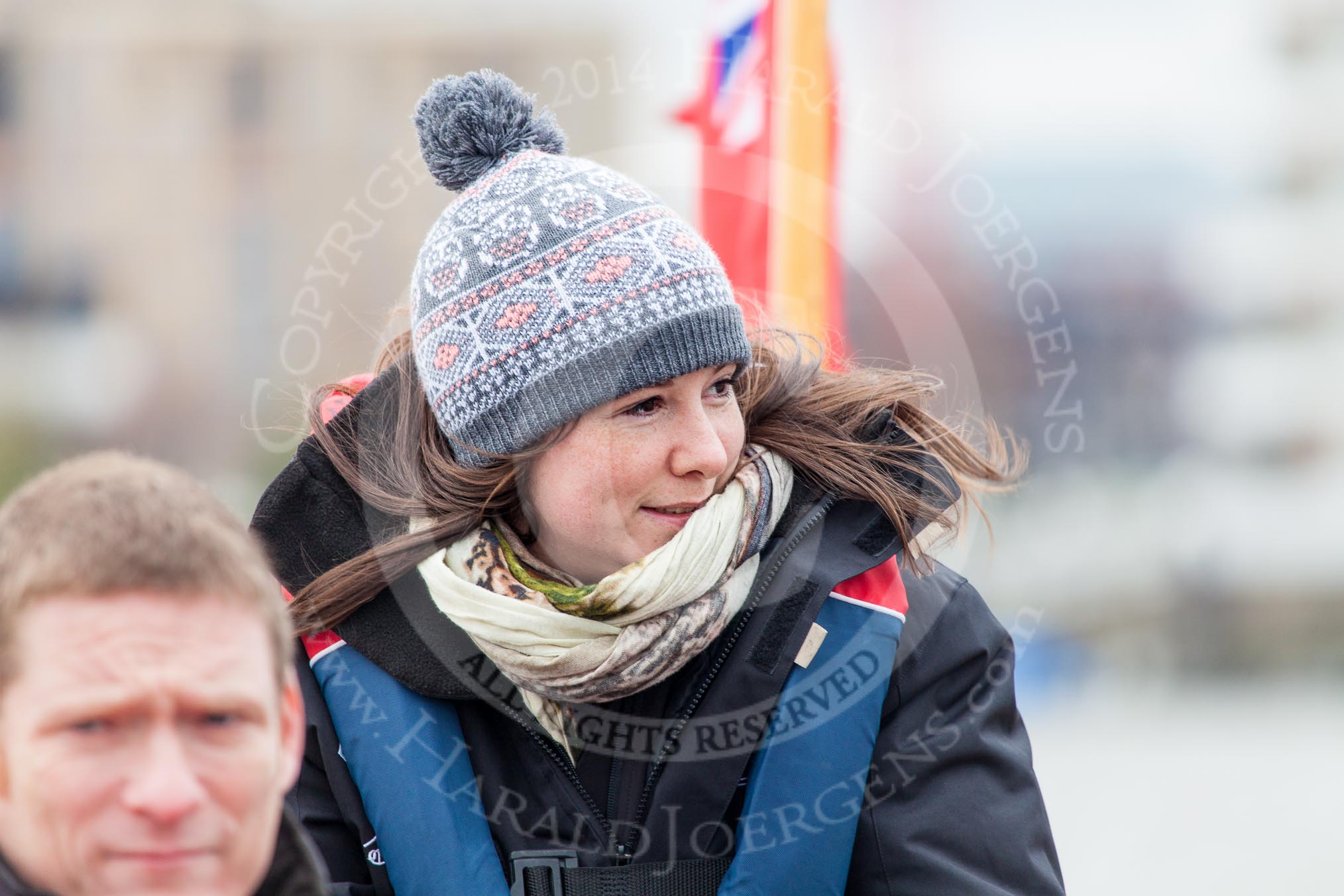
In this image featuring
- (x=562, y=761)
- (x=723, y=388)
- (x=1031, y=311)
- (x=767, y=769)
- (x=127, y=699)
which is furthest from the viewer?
(x=1031, y=311)

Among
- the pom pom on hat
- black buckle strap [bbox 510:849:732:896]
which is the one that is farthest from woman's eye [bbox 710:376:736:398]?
black buckle strap [bbox 510:849:732:896]

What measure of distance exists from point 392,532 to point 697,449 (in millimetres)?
575

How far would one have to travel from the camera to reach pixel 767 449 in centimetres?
224

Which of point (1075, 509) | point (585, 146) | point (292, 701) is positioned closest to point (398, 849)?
point (292, 701)

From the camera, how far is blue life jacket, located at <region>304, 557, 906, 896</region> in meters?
1.96

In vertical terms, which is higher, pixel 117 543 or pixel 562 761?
pixel 117 543

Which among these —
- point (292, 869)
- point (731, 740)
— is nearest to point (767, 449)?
point (731, 740)

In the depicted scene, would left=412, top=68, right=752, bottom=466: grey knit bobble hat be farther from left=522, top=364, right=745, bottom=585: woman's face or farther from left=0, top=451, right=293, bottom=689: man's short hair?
left=0, top=451, right=293, bottom=689: man's short hair

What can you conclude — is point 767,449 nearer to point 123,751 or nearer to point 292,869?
point 292,869

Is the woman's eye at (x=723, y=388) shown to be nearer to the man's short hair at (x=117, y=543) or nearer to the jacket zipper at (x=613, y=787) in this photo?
the jacket zipper at (x=613, y=787)

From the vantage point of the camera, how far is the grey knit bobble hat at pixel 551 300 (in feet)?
6.77

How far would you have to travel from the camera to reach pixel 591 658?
2.02 meters

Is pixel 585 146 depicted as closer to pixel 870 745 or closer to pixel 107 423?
pixel 107 423

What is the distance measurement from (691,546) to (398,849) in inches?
25.9
